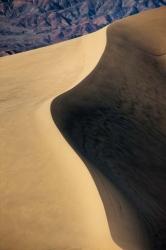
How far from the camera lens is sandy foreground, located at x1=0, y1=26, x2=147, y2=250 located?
4.90m

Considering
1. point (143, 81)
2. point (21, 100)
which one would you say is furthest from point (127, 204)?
point (143, 81)

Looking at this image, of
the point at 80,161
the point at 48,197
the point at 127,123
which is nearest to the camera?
the point at 48,197

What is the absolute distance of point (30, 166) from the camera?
241 inches

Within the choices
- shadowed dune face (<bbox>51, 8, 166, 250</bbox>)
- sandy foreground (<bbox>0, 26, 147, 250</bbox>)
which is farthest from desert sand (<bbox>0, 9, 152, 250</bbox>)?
shadowed dune face (<bbox>51, 8, 166, 250</bbox>)

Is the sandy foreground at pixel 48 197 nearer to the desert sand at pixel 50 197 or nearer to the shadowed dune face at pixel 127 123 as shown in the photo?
the desert sand at pixel 50 197

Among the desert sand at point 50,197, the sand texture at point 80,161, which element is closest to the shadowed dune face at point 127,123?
the sand texture at point 80,161

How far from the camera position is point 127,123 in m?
8.86

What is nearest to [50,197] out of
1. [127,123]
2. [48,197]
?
[48,197]

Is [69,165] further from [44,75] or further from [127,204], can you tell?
[44,75]

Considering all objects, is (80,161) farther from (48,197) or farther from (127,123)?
(127,123)

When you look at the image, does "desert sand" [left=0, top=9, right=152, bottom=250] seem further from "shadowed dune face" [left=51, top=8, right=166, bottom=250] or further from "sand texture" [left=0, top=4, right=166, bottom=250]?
"shadowed dune face" [left=51, top=8, right=166, bottom=250]

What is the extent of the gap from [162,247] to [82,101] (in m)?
4.17

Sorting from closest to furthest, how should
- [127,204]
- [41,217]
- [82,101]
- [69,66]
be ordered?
[41,217], [127,204], [82,101], [69,66]

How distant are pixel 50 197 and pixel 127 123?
3.71 m
